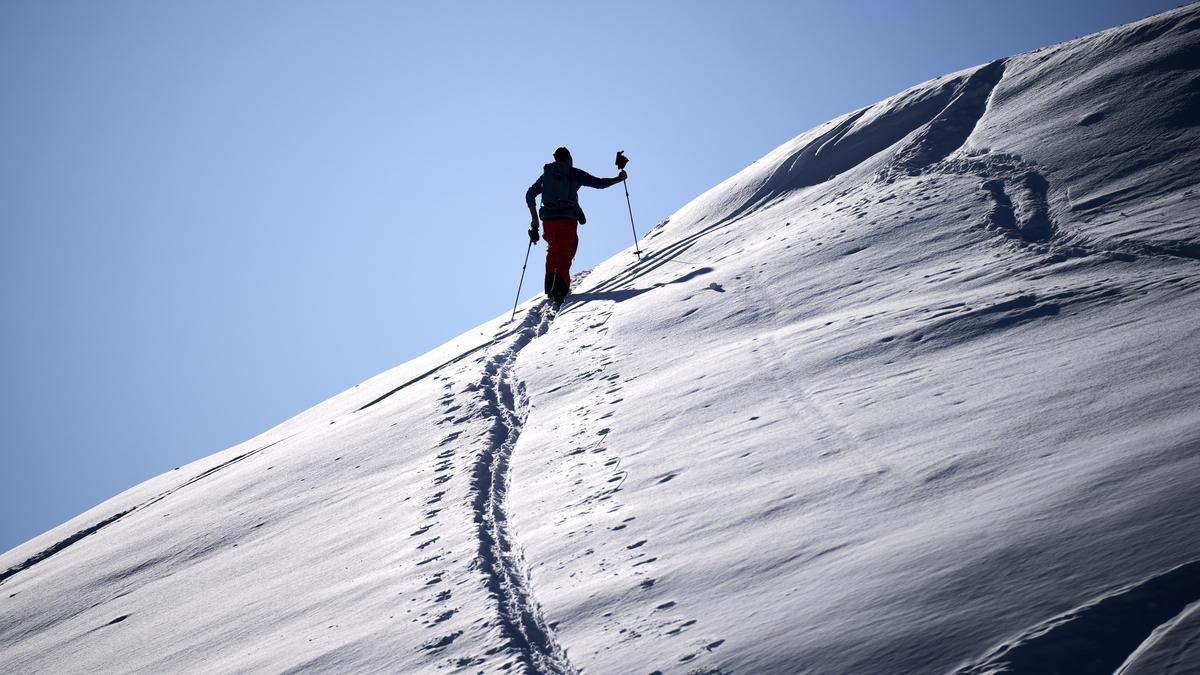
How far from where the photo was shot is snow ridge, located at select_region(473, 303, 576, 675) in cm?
362

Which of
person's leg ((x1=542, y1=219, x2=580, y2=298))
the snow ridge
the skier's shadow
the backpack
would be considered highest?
the backpack

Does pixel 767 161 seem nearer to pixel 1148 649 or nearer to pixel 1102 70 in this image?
pixel 1102 70

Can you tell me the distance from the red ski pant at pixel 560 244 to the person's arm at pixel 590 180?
481 millimetres

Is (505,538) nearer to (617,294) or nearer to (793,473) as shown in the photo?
(793,473)

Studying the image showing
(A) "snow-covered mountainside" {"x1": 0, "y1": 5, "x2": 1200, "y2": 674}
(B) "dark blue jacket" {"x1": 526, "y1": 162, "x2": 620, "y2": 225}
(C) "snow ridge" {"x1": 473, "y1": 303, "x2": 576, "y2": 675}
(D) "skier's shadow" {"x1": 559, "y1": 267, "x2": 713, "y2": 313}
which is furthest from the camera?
(B) "dark blue jacket" {"x1": 526, "y1": 162, "x2": 620, "y2": 225}

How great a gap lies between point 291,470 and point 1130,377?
19.1 ft

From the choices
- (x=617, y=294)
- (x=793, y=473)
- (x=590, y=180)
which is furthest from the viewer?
(x=590, y=180)

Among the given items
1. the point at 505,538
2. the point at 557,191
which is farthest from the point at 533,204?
the point at 505,538

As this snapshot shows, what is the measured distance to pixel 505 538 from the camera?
471 centimetres

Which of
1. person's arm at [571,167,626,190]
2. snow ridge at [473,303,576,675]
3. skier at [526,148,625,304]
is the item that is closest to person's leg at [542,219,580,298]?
skier at [526,148,625,304]

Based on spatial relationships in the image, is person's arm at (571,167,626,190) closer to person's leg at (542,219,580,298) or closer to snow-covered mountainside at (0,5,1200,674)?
person's leg at (542,219,580,298)

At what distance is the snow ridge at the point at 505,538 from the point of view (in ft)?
Result: 11.9

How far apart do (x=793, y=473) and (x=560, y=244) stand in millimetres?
5678

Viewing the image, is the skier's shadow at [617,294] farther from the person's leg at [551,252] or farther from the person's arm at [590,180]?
the person's arm at [590,180]
